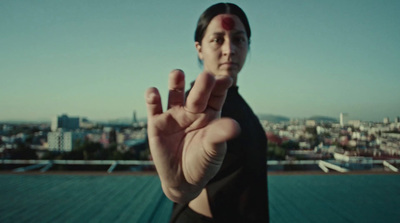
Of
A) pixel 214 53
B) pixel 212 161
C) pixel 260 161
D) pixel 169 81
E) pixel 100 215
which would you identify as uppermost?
pixel 214 53

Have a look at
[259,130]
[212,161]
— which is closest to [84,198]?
[259,130]

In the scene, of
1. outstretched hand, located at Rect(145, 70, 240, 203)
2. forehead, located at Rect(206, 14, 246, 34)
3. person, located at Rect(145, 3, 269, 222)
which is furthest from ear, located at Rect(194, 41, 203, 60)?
outstretched hand, located at Rect(145, 70, 240, 203)

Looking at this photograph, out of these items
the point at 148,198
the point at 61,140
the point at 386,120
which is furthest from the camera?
the point at 61,140

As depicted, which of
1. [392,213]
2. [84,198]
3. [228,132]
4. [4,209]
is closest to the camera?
[228,132]

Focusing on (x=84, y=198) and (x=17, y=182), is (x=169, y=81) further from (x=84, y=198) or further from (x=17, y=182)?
(x=17, y=182)

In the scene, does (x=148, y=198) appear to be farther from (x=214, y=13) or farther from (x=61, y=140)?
(x=61, y=140)

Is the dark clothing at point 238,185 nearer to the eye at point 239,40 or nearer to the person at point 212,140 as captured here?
the person at point 212,140

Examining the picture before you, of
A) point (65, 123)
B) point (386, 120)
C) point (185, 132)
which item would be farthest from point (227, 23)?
point (65, 123)
